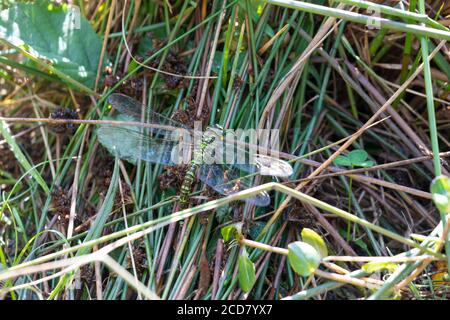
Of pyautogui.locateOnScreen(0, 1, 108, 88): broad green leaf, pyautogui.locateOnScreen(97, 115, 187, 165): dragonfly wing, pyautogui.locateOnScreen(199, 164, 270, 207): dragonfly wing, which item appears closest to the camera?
pyautogui.locateOnScreen(199, 164, 270, 207): dragonfly wing

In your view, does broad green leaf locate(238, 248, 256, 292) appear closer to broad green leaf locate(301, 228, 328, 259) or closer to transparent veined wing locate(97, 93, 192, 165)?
broad green leaf locate(301, 228, 328, 259)

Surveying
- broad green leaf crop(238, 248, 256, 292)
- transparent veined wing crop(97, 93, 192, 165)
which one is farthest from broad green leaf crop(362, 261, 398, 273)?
transparent veined wing crop(97, 93, 192, 165)

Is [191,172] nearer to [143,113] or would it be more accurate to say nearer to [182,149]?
[182,149]

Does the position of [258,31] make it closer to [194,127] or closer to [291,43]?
[291,43]

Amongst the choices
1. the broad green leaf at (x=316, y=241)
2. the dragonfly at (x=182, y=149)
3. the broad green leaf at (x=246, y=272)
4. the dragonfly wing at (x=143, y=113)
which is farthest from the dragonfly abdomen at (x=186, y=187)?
the broad green leaf at (x=316, y=241)
